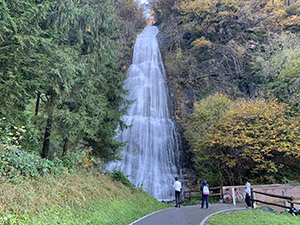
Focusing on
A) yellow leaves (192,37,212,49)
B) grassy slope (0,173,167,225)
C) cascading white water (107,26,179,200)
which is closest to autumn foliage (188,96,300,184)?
cascading white water (107,26,179,200)

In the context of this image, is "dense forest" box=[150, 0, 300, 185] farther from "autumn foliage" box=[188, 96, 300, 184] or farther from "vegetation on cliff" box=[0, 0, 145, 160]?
"vegetation on cliff" box=[0, 0, 145, 160]

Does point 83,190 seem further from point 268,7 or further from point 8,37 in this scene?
point 268,7

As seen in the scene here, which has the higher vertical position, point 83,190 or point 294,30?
point 294,30

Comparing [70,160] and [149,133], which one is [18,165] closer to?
[70,160]

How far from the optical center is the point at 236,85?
21656 mm

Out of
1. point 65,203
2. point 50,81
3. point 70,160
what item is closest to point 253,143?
point 70,160

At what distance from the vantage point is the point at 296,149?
12953mm

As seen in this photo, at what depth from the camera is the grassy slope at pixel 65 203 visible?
414cm

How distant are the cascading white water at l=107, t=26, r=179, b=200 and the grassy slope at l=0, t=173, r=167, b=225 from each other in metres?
7.20

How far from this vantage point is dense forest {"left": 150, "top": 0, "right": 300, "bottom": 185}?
14.2 meters

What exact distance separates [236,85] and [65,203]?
20.6 metres

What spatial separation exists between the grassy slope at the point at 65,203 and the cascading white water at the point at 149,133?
7.20 metres

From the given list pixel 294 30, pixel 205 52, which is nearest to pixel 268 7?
pixel 294 30

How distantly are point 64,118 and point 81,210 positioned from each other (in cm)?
328
